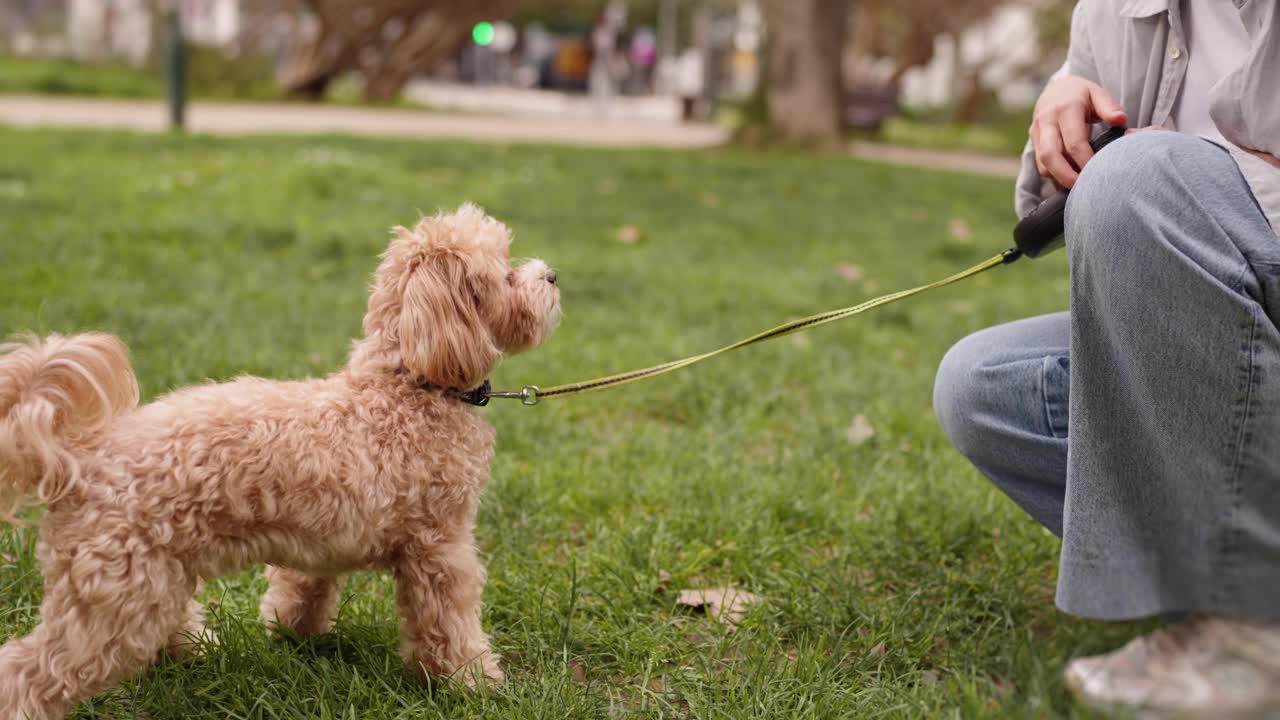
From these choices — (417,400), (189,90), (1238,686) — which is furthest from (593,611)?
(189,90)

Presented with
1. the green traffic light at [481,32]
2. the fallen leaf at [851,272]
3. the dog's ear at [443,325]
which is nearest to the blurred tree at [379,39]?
the green traffic light at [481,32]

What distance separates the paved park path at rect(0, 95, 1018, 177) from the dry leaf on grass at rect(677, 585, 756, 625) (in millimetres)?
12701

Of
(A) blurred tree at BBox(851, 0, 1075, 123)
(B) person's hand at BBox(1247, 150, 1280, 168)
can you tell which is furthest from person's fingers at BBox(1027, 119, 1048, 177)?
(A) blurred tree at BBox(851, 0, 1075, 123)

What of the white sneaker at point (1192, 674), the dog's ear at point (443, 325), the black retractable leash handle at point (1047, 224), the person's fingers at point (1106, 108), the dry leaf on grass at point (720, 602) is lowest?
the dry leaf on grass at point (720, 602)

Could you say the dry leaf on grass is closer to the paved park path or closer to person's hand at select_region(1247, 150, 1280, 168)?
person's hand at select_region(1247, 150, 1280, 168)

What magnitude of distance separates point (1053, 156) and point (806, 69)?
13679mm

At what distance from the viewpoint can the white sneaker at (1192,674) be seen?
1650 mm

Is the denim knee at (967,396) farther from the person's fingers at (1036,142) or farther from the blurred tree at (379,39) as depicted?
the blurred tree at (379,39)

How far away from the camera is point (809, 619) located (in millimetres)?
2770

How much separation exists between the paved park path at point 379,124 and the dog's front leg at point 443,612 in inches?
502

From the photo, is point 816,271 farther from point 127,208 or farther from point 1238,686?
point 1238,686

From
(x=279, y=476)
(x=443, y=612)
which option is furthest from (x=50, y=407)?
(x=443, y=612)

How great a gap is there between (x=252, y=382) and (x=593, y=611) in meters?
0.99

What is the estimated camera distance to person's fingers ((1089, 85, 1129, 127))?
2.30 m
